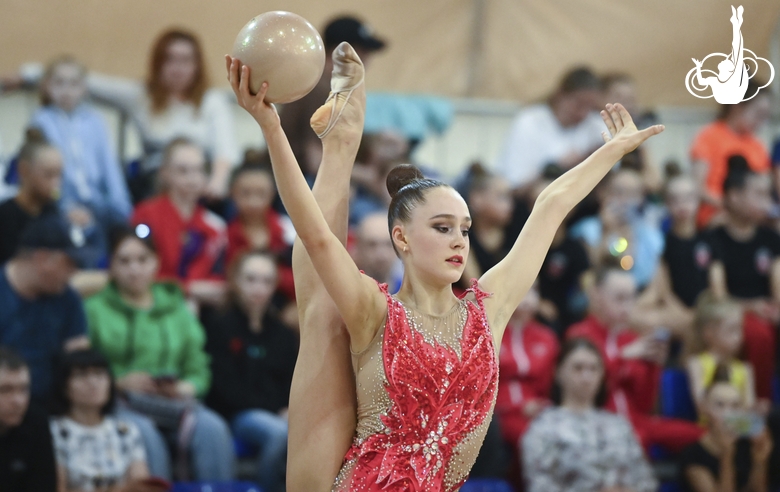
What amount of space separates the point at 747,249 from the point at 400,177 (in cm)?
437

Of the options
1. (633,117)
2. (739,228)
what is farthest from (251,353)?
(739,228)

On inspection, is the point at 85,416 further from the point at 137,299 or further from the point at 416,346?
the point at 416,346

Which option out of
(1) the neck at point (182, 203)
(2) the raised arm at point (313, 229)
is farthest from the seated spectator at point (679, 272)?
(2) the raised arm at point (313, 229)

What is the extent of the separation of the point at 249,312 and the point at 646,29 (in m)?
4.18

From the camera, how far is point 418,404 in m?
2.81

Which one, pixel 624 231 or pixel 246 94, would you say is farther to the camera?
pixel 624 231

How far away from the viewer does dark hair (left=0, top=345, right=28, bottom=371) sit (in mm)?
4504

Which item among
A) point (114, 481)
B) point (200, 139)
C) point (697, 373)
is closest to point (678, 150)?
point (697, 373)

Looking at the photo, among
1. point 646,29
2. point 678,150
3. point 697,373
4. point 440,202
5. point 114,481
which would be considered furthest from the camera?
point 678,150

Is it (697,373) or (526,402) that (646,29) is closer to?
(697,373)

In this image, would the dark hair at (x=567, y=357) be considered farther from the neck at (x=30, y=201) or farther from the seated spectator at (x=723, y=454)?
the neck at (x=30, y=201)

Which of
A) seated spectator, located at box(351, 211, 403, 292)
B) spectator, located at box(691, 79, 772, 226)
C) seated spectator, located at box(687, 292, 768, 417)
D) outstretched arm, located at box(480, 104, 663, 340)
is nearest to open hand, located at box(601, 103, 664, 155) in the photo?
outstretched arm, located at box(480, 104, 663, 340)

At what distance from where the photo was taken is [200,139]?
252 inches

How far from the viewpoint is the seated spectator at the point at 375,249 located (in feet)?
17.8
